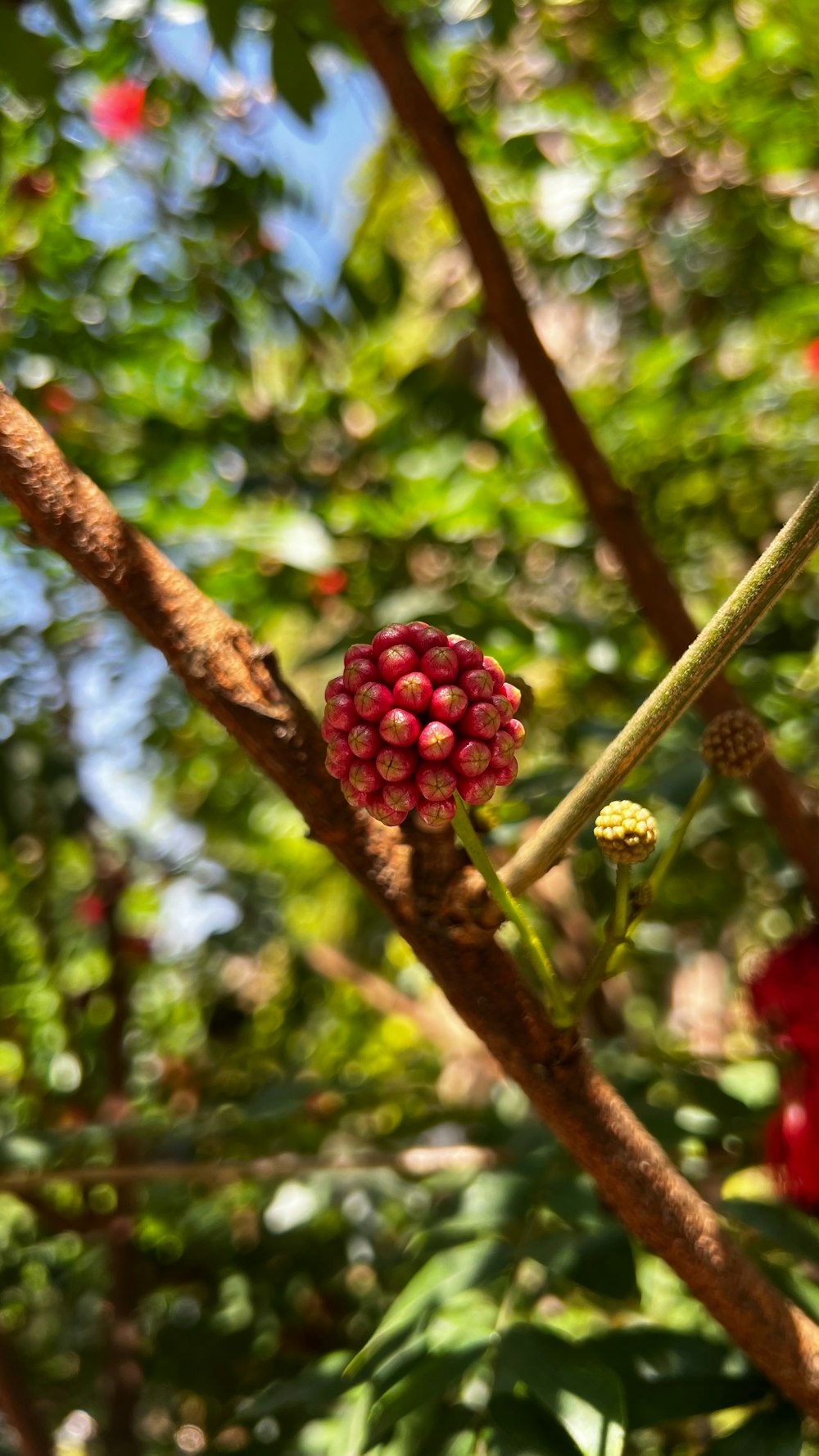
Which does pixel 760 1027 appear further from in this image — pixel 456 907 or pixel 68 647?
pixel 68 647

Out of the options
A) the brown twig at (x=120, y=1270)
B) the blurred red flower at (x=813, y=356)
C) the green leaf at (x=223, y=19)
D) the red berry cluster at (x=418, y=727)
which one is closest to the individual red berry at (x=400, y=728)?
the red berry cluster at (x=418, y=727)

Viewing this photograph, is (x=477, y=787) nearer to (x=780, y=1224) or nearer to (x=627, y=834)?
(x=627, y=834)

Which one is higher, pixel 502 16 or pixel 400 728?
pixel 502 16

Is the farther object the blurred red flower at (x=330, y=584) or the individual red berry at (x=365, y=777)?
the blurred red flower at (x=330, y=584)

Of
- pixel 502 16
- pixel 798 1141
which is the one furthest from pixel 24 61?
pixel 798 1141

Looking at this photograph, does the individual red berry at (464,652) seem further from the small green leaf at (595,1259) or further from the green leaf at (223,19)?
the green leaf at (223,19)

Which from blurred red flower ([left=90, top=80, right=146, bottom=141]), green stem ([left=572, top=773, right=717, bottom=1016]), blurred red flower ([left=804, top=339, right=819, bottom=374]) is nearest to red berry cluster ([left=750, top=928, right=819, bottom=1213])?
green stem ([left=572, top=773, right=717, bottom=1016])

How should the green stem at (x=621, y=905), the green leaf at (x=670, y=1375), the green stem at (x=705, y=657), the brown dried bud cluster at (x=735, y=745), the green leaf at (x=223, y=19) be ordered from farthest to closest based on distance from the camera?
the green leaf at (x=223, y=19) < the green leaf at (x=670, y=1375) < the brown dried bud cluster at (x=735, y=745) < the green stem at (x=621, y=905) < the green stem at (x=705, y=657)

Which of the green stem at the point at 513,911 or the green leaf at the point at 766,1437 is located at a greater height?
the green stem at the point at 513,911
